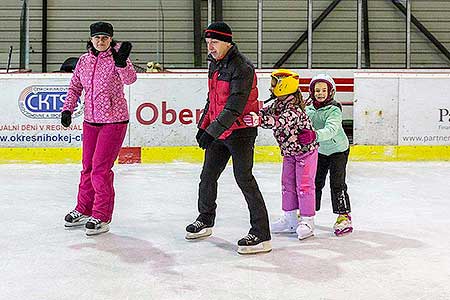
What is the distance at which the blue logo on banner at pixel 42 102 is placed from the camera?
7.92 meters

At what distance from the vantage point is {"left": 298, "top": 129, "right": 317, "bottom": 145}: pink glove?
391 cm

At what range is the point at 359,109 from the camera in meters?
8.38

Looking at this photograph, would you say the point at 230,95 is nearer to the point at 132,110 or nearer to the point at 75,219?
the point at 75,219

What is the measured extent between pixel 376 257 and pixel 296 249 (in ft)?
1.49

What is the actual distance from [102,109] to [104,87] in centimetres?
13

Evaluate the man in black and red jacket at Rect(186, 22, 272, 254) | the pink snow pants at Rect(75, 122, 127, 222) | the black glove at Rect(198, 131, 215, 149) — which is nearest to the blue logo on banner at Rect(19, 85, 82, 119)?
the pink snow pants at Rect(75, 122, 127, 222)

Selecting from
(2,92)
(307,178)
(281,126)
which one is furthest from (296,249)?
(2,92)

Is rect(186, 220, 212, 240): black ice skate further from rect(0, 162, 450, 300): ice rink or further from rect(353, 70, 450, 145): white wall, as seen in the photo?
rect(353, 70, 450, 145): white wall

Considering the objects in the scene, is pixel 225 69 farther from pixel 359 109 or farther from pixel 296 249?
pixel 359 109

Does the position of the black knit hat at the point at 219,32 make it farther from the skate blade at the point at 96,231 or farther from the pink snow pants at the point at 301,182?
the skate blade at the point at 96,231

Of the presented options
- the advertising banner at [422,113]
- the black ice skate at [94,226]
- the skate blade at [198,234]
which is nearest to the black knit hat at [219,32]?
the skate blade at [198,234]

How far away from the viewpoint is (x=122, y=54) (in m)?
4.18

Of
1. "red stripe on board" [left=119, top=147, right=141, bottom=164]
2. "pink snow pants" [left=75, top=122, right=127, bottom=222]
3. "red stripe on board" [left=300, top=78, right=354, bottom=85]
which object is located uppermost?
"red stripe on board" [left=300, top=78, right=354, bottom=85]

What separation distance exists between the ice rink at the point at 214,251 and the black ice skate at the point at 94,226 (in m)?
0.06
